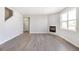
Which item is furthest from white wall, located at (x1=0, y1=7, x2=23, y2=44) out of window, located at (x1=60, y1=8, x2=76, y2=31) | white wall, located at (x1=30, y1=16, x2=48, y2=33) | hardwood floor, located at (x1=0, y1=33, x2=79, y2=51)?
white wall, located at (x1=30, y1=16, x2=48, y2=33)

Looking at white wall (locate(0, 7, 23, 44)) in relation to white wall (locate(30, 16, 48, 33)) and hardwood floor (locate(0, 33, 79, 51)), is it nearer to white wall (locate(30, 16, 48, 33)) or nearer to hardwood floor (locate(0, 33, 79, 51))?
hardwood floor (locate(0, 33, 79, 51))

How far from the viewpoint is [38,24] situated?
11.2 meters

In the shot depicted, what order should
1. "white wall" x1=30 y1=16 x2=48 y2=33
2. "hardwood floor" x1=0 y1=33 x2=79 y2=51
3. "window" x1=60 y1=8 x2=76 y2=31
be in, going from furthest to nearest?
"white wall" x1=30 y1=16 x2=48 y2=33, "window" x1=60 y1=8 x2=76 y2=31, "hardwood floor" x1=0 y1=33 x2=79 y2=51

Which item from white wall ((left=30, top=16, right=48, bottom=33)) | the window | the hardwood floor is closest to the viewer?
the hardwood floor

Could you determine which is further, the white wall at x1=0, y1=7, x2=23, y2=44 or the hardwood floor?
the white wall at x1=0, y1=7, x2=23, y2=44

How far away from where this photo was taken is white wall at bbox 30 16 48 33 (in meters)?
11.0

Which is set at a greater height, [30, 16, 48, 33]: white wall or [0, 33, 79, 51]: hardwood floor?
[30, 16, 48, 33]: white wall

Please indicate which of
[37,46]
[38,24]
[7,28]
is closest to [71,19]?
[37,46]

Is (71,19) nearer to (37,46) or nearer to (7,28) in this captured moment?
(37,46)
